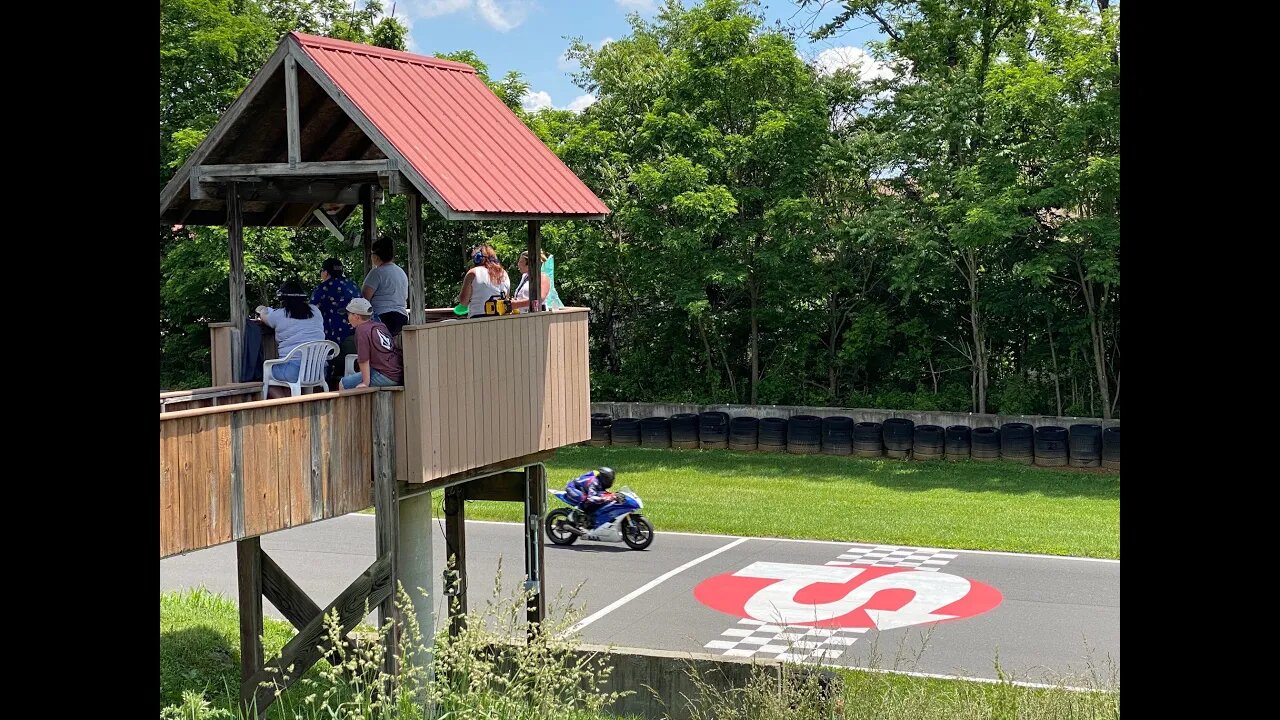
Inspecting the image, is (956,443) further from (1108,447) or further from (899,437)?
(1108,447)

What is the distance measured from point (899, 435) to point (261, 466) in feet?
59.9

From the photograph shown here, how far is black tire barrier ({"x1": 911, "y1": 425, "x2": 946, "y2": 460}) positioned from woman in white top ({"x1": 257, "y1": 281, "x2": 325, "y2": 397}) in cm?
1702

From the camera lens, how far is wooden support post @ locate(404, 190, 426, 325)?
12.3m

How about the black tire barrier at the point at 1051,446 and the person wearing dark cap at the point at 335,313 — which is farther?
the black tire barrier at the point at 1051,446

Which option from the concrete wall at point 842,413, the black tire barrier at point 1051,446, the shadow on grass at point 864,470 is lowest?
the shadow on grass at point 864,470

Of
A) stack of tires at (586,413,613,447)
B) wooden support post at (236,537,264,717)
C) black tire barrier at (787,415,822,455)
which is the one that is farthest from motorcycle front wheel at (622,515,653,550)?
stack of tires at (586,413,613,447)

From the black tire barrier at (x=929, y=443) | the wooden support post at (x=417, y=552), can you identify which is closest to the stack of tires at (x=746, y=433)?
the black tire barrier at (x=929, y=443)

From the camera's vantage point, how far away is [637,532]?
2059cm

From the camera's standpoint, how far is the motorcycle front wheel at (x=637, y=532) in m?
20.5

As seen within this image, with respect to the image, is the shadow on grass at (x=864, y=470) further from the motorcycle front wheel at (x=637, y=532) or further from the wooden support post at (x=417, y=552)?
the wooden support post at (x=417, y=552)

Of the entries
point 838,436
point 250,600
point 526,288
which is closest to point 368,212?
point 526,288

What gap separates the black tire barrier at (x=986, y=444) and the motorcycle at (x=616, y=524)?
342 inches
